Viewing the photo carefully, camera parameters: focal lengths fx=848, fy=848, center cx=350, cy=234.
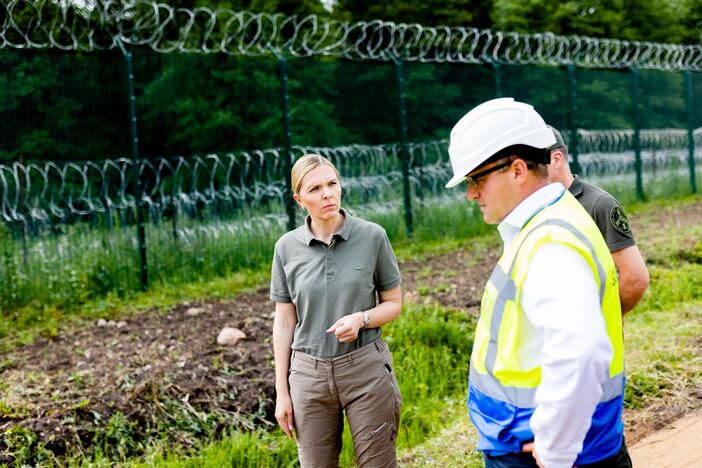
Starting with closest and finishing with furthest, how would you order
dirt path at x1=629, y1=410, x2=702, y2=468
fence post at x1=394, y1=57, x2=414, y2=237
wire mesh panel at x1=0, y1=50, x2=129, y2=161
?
dirt path at x1=629, y1=410, x2=702, y2=468 < wire mesh panel at x1=0, y1=50, x2=129, y2=161 < fence post at x1=394, y1=57, x2=414, y2=237

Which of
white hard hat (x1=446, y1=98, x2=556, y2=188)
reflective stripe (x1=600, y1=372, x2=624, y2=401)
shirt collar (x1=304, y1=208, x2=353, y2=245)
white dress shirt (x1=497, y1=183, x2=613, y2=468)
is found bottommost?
reflective stripe (x1=600, y1=372, x2=624, y2=401)

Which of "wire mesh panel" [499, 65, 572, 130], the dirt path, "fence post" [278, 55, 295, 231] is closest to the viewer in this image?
the dirt path

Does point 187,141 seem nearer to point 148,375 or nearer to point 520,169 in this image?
point 148,375

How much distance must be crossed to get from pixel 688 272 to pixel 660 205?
665 centimetres

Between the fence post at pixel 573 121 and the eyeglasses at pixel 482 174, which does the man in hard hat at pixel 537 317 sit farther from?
the fence post at pixel 573 121

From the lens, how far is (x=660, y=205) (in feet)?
47.9

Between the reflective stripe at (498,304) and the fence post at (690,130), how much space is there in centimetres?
1520

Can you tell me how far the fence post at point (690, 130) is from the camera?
52.6 ft

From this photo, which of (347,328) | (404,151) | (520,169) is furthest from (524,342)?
(404,151)

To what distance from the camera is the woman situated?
3238mm

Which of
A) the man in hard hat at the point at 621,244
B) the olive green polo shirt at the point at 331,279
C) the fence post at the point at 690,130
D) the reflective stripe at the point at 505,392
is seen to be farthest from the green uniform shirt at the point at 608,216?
the fence post at the point at 690,130

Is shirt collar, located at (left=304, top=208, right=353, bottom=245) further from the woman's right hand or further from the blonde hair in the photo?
the woman's right hand

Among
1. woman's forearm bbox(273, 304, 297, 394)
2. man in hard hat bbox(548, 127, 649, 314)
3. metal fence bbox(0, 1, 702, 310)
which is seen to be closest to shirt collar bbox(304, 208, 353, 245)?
woman's forearm bbox(273, 304, 297, 394)

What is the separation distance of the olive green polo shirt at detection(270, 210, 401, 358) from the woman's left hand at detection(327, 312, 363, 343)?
9cm
